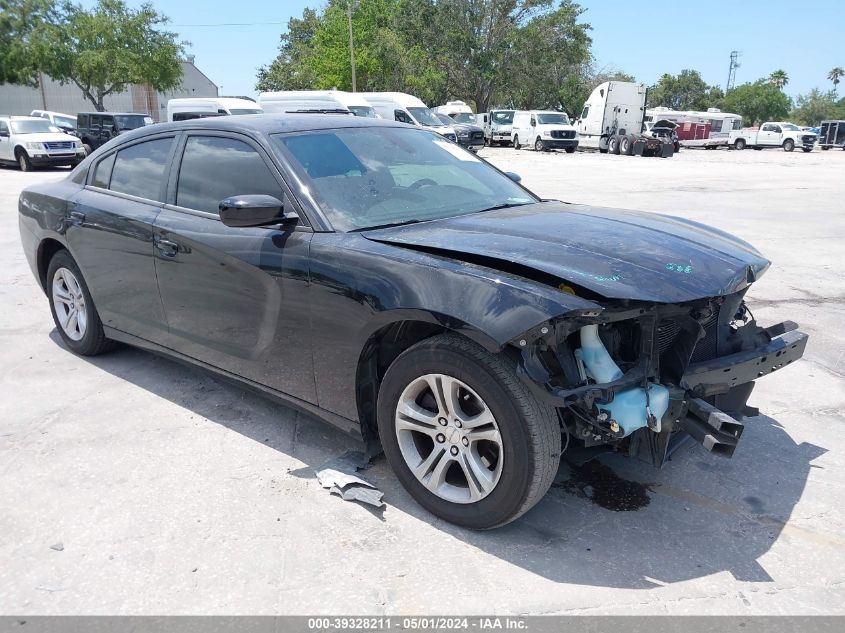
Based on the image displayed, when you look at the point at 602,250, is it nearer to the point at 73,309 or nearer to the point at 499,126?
the point at 73,309

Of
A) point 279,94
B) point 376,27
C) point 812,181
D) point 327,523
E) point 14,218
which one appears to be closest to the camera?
point 327,523

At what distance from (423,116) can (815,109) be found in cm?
8124

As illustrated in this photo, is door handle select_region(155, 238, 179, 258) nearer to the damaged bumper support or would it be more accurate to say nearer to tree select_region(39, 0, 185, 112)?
the damaged bumper support

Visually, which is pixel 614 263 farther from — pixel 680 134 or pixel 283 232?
pixel 680 134

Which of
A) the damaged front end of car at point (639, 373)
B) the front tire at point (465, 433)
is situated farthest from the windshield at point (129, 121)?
the damaged front end of car at point (639, 373)

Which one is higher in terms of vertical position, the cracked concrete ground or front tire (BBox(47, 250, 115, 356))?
front tire (BBox(47, 250, 115, 356))

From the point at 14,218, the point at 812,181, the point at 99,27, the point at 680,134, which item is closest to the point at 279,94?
the point at 14,218

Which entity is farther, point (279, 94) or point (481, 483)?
point (279, 94)

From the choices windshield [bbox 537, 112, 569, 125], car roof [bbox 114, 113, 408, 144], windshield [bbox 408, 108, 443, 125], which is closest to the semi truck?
windshield [bbox 537, 112, 569, 125]

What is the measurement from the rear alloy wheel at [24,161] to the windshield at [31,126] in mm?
769

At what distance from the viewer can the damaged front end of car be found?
2.51 metres

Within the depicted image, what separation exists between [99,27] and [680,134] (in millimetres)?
35677

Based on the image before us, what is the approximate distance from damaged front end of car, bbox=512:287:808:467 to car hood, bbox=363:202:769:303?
3.5 inches

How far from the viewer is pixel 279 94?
25.4 m
